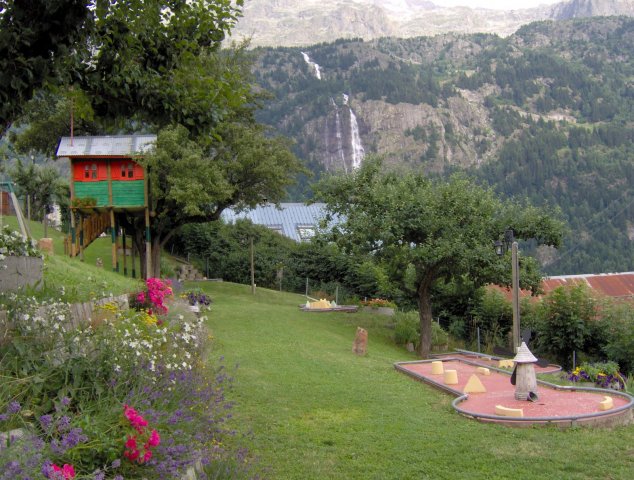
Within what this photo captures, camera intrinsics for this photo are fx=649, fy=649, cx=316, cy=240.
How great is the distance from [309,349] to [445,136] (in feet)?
361

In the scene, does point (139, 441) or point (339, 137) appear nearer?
point (139, 441)

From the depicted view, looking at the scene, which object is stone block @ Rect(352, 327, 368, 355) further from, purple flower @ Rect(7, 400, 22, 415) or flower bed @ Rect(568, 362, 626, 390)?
purple flower @ Rect(7, 400, 22, 415)

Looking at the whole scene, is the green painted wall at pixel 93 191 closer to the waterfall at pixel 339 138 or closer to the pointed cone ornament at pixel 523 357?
the pointed cone ornament at pixel 523 357

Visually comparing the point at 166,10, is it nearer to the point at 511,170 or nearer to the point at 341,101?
the point at 511,170

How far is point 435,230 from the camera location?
19.5 metres

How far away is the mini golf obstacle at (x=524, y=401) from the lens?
30.2 feet

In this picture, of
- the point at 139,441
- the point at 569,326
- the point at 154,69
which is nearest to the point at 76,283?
the point at 154,69

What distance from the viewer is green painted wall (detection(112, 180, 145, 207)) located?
79.1ft

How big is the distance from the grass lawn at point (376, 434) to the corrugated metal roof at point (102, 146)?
12.1 metres

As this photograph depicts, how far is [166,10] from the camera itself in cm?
739

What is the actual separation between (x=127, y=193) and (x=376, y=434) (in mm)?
18150

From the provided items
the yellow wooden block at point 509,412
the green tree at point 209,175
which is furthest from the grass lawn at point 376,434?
the green tree at point 209,175

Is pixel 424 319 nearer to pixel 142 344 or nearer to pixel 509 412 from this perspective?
pixel 509 412

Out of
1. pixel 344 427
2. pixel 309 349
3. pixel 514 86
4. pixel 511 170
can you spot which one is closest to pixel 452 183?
pixel 309 349
